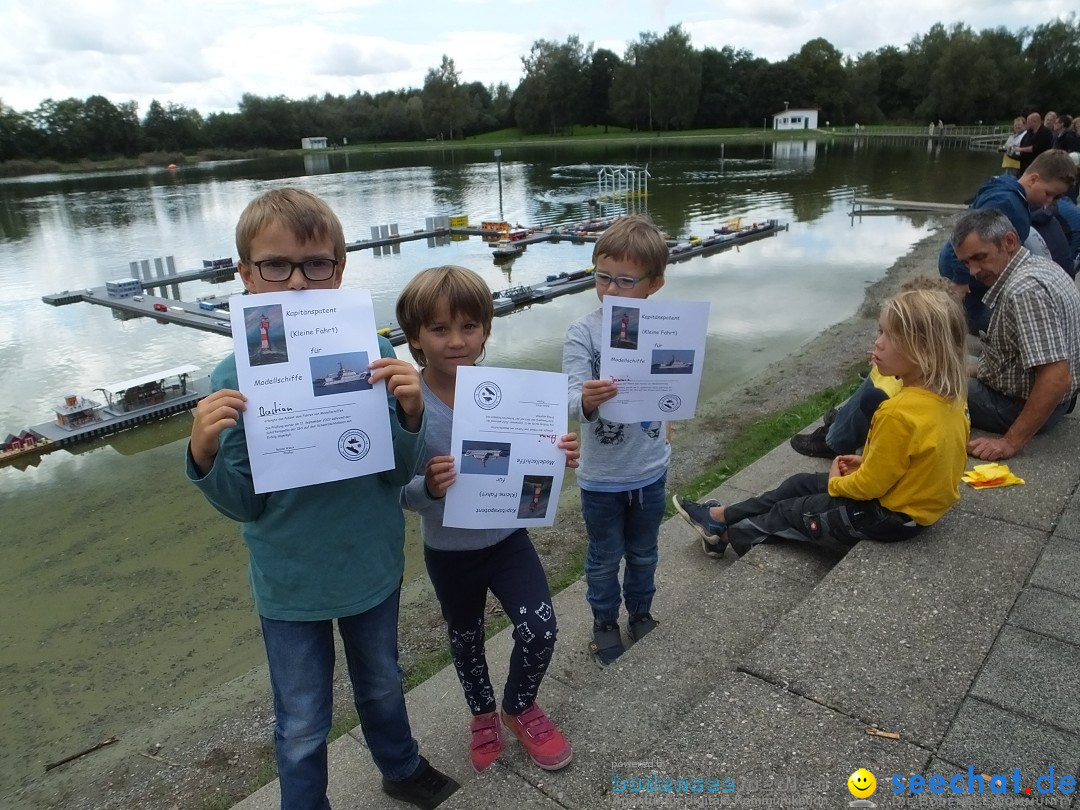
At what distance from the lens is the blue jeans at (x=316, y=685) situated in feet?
6.93

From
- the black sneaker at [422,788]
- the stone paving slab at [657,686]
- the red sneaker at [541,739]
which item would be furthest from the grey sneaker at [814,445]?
the black sneaker at [422,788]

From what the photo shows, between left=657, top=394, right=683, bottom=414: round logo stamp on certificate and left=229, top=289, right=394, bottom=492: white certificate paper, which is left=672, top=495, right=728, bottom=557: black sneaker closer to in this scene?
left=657, top=394, right=683, bottom=414: round logo stamp on certificate

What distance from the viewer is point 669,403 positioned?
286 cm

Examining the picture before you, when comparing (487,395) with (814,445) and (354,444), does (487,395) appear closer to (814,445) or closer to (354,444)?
(354,444)

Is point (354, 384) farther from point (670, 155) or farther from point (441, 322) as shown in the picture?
point (670, 155)

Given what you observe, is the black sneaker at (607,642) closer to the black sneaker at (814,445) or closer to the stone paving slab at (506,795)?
the stone paving slab at (506,795)

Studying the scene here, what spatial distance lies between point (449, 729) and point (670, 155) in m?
64.3

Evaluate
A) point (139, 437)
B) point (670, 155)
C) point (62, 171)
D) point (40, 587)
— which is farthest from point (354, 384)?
point (62, 171)

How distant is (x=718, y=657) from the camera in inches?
110

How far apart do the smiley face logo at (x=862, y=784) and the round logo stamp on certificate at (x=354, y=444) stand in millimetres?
1629

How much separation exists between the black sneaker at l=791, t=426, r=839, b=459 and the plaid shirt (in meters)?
1.18

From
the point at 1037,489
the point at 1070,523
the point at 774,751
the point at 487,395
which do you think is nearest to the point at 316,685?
the point at 487,395

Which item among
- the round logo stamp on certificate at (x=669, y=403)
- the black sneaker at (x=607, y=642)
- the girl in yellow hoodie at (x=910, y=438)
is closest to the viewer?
the round logo stamp on certificate at (x=669, y=403)

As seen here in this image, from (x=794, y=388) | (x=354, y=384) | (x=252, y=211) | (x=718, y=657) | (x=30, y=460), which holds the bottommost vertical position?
(x=30, y=460)
